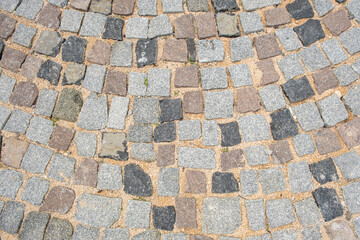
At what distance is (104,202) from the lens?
10.3 ft

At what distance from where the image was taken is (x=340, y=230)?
2990mm

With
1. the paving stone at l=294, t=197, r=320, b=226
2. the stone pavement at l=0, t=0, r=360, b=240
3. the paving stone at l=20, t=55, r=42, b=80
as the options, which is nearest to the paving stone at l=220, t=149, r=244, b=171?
the stone pavement at l=0, t=0, r=360, b=240

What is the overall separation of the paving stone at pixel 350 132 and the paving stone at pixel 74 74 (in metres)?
2.56

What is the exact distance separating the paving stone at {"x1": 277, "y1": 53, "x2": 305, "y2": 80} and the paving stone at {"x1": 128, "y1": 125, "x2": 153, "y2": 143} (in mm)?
1437

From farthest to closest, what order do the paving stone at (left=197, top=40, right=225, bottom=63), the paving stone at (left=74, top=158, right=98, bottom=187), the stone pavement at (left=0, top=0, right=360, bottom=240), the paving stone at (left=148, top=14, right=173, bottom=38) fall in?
the paving stone at (left=148, top=14, right=173, bottom=38)
the paving stone at (left=197, top=40, right=225, bottom=63)
the paving stone at (left=74, top=158, right=98, bottom=187)
the stone pavement at (left=0, top=0, right=360, bottom=240)

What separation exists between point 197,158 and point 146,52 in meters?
1.20

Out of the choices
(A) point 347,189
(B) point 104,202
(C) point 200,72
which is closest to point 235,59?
(C) point 200,72

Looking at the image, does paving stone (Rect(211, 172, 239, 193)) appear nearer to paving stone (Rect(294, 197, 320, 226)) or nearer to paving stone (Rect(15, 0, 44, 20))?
paving stone (Rect(294, 197, 320, 226))

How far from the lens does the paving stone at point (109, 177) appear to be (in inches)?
125

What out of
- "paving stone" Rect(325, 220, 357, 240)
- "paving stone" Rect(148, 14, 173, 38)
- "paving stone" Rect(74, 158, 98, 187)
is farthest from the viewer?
"paving stone" Rect(148, 14, 173, 38)

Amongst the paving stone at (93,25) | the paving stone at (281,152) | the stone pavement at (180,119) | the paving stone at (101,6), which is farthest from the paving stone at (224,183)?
the paving stone at (101,6)

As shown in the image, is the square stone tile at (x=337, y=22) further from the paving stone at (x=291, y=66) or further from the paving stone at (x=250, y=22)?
the paving stone at (x=250, y=22)

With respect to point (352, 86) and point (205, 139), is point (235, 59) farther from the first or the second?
point (352, 86)

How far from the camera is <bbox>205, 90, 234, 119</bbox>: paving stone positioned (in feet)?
10.8
